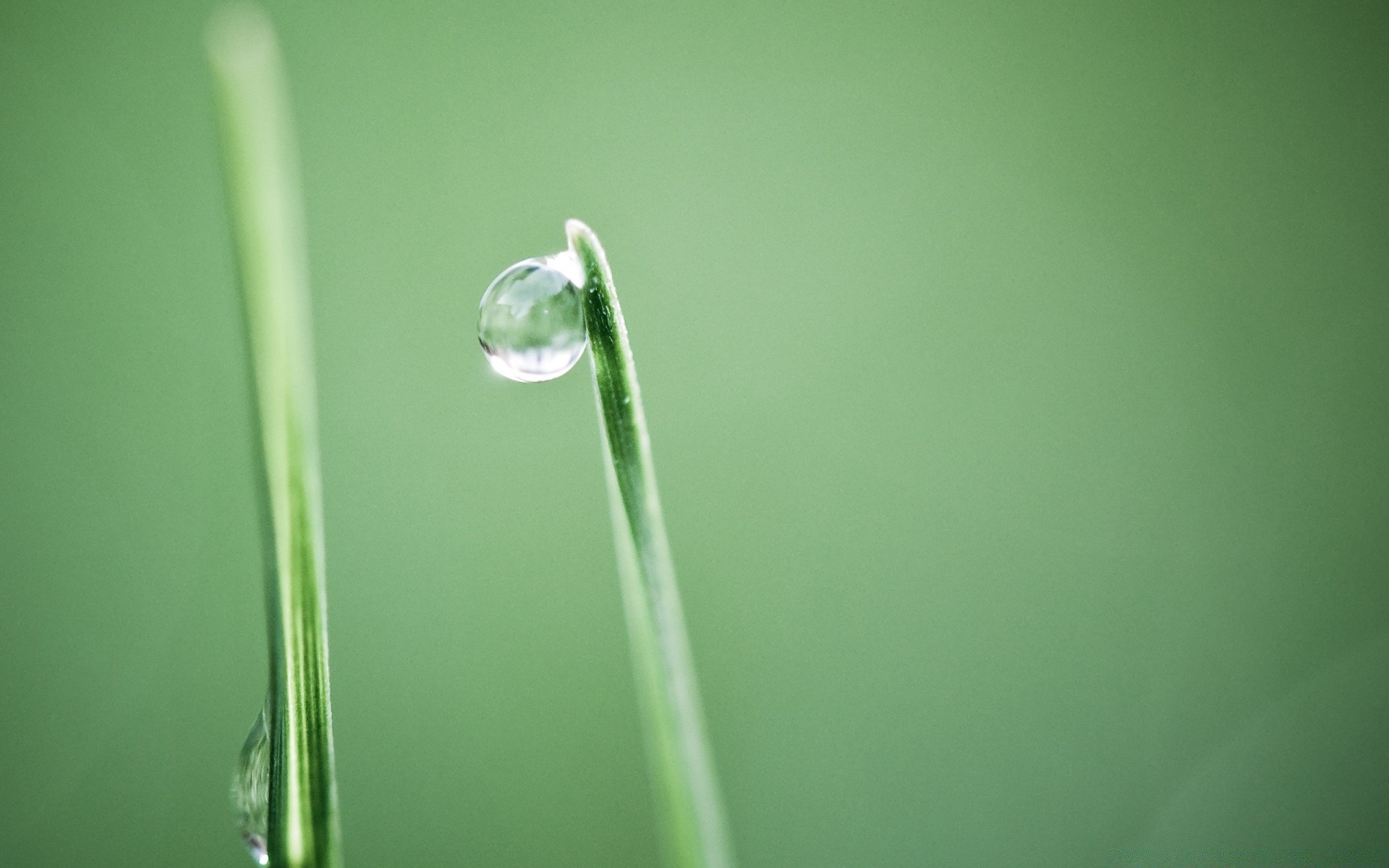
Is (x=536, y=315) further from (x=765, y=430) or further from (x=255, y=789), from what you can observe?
(x=765, y=430)

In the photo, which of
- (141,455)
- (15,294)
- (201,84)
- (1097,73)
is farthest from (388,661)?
(1097,73)

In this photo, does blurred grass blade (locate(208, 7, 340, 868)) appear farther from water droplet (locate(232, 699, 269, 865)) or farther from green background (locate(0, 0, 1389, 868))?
green background (locate(0, 0, 1389, 868))

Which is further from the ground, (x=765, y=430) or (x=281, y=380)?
(x=765, y=430)

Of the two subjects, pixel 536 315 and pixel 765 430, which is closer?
pixel 536 315

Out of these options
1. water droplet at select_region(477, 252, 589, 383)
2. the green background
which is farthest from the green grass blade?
the green background

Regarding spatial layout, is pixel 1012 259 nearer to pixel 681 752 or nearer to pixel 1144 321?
pixel 1144 321

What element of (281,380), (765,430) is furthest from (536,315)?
(765,430)
